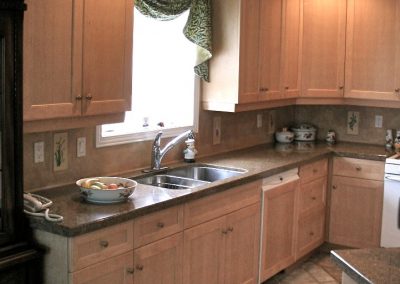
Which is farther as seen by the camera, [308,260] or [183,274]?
[308,260]

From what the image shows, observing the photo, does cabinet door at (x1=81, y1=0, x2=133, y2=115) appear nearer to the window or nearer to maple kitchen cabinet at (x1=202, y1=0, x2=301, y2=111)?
the window

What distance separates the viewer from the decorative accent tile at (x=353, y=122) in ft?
17.2

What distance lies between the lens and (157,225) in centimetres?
289

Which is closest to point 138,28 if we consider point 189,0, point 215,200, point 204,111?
point 189,0

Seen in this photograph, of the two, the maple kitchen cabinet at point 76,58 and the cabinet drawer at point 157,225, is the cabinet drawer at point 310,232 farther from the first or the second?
the maple kitchen cabinet at point 76,58

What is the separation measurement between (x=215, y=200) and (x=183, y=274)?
0.46 m

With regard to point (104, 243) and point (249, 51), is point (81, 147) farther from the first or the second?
point (249, 51)

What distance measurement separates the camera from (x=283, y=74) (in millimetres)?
4547

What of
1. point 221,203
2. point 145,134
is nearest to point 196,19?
point 145,134

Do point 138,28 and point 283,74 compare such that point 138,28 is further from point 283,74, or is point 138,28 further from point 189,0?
point 283,74

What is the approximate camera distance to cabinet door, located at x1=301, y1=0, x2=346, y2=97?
482 centimetres

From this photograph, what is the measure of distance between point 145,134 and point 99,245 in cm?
124

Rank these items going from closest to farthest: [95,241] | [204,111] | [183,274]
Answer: [95,241] < [183,274] < [204,111]

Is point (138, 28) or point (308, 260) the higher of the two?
point (138, 28)
